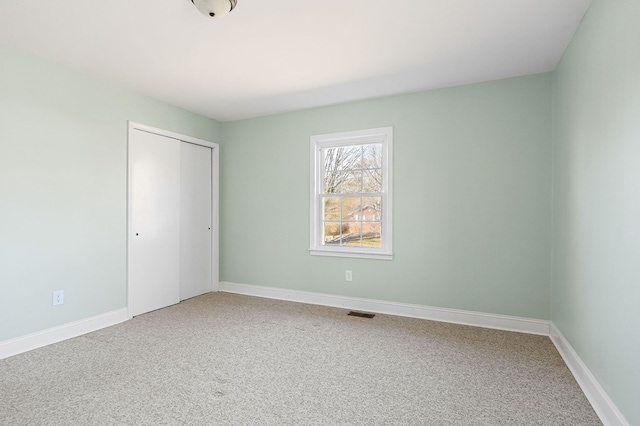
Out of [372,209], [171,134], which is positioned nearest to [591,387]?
[372,209]

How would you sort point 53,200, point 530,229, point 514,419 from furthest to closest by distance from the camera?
point 530,229, point 53,200, point 514,419

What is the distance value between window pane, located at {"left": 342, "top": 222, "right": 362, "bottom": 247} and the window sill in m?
0.12

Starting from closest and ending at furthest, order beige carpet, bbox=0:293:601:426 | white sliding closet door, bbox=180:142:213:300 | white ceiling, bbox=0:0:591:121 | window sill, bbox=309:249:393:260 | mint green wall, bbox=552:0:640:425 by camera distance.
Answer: mint green wall, bbox=552:0:640:425 → beige carpet, bbox=0:293:601:426 → white ceiling, bbox=0:0:591:121 → window sill, bbox=309:249:393:260 → white sliding closet door, bbox=180:142:213:300

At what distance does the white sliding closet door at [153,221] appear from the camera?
11.9 feet

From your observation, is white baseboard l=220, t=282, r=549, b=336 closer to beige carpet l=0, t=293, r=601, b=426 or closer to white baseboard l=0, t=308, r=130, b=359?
beige carpet l=0, t=293, r=601, b=426

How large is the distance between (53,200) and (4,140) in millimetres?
586

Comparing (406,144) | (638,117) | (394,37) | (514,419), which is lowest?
(514,419)

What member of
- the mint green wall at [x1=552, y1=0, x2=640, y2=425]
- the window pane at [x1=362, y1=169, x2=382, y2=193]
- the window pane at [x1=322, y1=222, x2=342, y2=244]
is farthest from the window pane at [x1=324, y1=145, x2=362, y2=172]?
the mint green wall at [x1=552, y1=0, x2=640, y2=425]

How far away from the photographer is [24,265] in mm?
2721

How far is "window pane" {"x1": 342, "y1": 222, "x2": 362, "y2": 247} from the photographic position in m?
4.02

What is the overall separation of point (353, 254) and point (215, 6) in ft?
9.39

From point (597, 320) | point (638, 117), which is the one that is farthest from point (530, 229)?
point (638, 117)

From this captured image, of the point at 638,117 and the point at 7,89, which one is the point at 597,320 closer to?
the point at 638,117

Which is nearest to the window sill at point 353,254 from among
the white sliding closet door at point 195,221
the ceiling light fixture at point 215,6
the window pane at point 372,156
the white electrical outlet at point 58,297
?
the window pane at point 372,156
